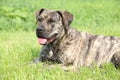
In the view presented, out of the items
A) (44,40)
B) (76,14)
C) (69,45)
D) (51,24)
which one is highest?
(51,24)

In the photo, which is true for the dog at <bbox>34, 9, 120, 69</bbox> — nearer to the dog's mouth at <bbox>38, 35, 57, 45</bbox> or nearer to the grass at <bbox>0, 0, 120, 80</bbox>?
the dog's mouth at <bbox>38, 35, 57, 45</bbox>

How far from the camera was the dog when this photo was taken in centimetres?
784

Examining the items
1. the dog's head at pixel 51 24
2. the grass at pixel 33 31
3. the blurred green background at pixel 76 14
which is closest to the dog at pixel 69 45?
the dog's head at pixel 51 24

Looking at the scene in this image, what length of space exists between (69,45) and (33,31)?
4543 millimetres

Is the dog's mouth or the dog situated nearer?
the dog's mouth

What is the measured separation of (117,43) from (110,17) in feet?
23.0

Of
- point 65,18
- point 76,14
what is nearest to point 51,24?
point 65,18

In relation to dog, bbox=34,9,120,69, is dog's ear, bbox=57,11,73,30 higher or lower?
higher

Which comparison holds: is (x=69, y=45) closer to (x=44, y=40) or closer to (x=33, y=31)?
(x=44, y=40)

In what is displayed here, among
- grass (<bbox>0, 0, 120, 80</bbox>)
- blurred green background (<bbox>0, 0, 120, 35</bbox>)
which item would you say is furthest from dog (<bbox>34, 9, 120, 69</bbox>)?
blurred green background (<bbox>0, 0, 120, 35</bbox>)

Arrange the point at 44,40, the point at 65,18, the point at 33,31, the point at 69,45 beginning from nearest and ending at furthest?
the point at 44,40 → the point at 65,18 → the point at 69,45 → the point at 33,31

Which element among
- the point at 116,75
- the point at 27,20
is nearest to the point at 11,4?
the point at 27,20

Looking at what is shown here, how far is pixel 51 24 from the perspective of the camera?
7.82 metres

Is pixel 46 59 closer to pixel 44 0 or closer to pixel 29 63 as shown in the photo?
pixel 29 63
